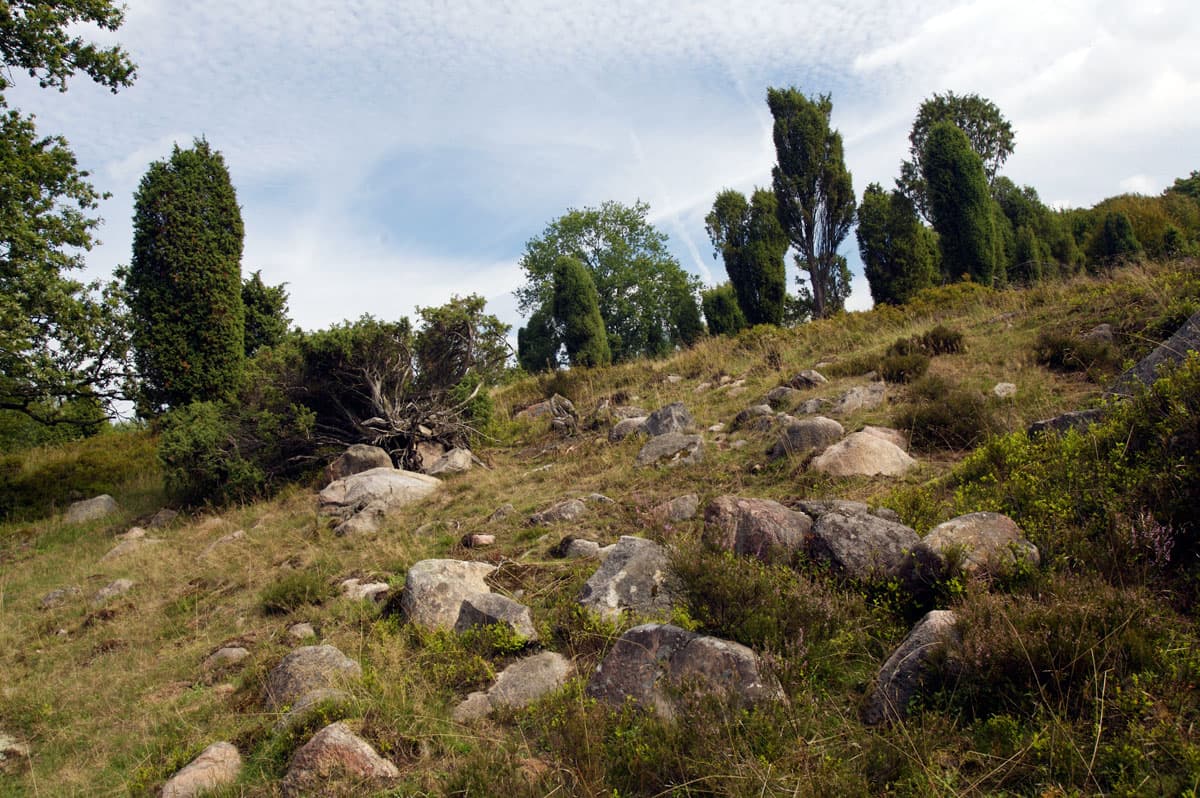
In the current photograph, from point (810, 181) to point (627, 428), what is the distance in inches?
823

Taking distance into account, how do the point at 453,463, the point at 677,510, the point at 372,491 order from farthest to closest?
1. the point at 453,463
2. the point at 372,491
3. the point at 677,510

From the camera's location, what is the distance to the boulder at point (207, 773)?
3.40 meters

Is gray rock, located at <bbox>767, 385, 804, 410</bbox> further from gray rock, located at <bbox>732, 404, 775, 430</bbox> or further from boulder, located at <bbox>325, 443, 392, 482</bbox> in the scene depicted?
boulder, located at <bbox>325, 443, 392, 482</bbox>

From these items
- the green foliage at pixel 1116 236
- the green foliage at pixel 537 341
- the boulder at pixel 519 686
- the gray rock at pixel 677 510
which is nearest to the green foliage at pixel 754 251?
the green foliage at pixel 537 341

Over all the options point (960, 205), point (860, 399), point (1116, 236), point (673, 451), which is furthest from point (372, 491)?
point (1116, 236)

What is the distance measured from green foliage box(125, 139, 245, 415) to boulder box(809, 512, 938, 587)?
42.2ft

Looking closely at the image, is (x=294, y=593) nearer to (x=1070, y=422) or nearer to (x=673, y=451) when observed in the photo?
(x=673, y=451)

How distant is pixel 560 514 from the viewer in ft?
22.1

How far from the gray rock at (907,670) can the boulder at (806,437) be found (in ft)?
12.3

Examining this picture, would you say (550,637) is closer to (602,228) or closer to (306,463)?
(306,463)

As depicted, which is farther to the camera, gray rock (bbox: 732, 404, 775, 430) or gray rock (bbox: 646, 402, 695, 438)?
gray rock (bbox: 646, 402, 695, 438)

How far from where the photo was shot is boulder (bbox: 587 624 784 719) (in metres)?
3.05

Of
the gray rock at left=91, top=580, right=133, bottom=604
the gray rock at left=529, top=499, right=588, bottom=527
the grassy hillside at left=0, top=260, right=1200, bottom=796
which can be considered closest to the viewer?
the grassy hillside at left=0, top=260, right=1200, bottom=796

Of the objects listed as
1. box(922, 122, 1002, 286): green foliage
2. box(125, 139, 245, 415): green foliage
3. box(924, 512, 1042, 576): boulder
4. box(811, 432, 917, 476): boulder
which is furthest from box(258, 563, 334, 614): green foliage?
box(922, 122, 1002, 286): green foliage
